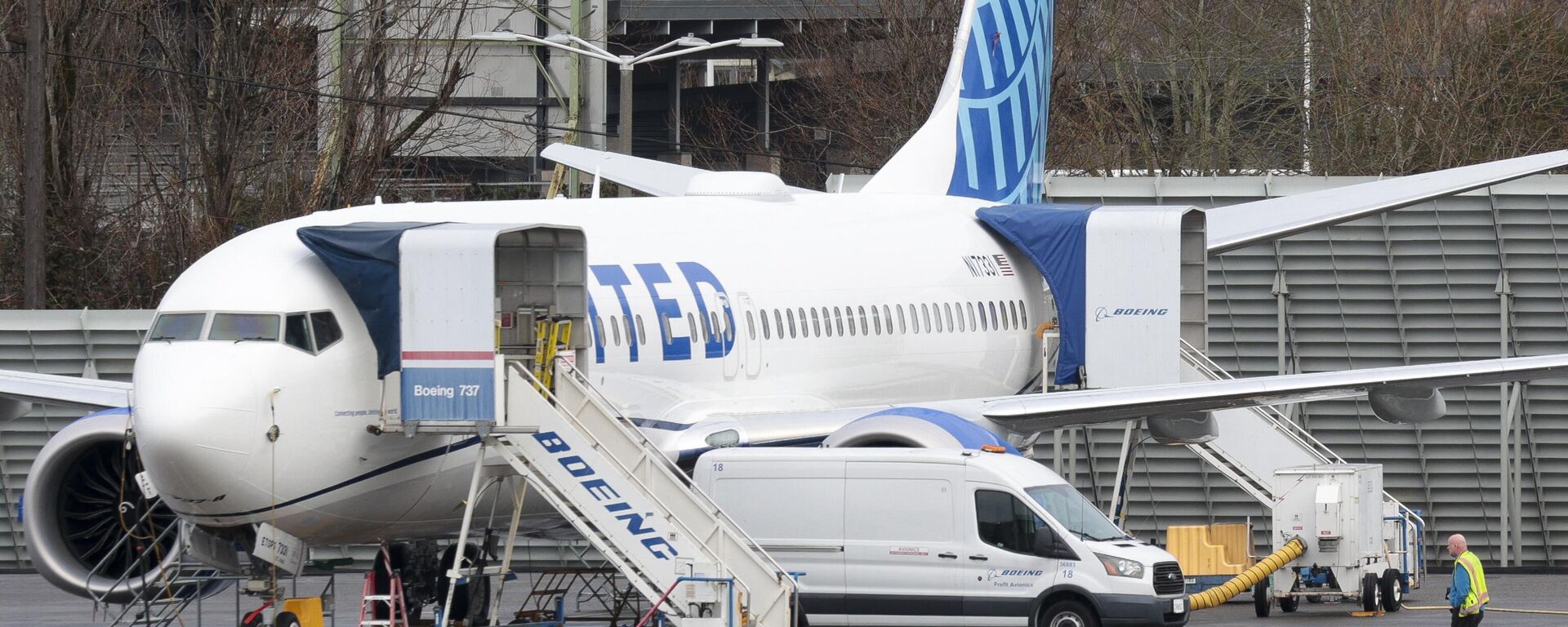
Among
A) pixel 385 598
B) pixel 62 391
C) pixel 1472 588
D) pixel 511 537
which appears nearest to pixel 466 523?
pixel 385 598

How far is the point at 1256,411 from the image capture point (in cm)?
2681

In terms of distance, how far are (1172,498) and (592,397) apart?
16.4 m

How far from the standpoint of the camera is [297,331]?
51.2 ft

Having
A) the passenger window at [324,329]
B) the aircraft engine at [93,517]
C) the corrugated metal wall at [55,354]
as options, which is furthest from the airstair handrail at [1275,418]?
the corrugated metal wall at [55,354]

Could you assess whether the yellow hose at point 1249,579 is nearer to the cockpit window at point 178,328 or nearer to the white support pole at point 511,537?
the white support pole at point 511,537

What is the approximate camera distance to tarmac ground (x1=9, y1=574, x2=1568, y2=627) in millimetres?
22547

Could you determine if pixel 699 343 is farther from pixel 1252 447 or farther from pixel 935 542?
pixel 1252 447

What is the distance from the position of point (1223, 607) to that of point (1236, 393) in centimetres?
517

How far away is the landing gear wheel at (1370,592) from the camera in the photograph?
2308cm

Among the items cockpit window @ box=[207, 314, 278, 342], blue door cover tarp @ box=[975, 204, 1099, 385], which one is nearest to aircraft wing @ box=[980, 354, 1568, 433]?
blue door cover tarp @ box=[975, 204, 1099, 385]

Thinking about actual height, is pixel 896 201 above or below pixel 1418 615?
above

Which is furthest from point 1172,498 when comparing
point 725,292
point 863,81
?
point 863,81

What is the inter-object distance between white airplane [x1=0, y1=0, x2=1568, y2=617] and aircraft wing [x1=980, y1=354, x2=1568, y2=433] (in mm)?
41

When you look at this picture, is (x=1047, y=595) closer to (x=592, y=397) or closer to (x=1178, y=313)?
(x=592, y=397)
